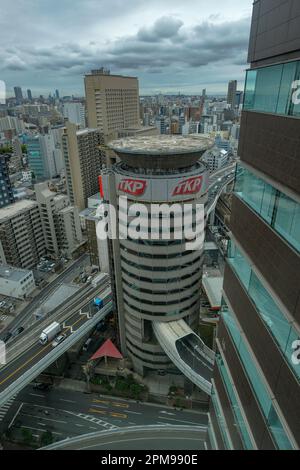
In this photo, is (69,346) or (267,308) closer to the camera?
(267,308)

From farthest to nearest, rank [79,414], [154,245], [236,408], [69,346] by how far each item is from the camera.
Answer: [69,346] < [79,414] < [154,245] < [236,408]

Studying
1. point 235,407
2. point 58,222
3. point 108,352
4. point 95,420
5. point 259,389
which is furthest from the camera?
point 58,222

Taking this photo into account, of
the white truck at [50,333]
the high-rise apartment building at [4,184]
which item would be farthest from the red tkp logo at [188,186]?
the high-rise apartment building at [4,184]

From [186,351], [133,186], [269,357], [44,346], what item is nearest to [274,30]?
[269,357]

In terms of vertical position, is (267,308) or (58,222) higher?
(267,308)

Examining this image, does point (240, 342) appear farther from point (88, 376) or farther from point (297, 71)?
point (88, 376)

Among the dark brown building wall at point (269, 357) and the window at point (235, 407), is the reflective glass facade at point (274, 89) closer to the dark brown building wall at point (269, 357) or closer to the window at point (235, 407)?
the dark brown building wall at point (269, 357)

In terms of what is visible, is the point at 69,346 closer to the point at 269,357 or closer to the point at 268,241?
the point at 269,357

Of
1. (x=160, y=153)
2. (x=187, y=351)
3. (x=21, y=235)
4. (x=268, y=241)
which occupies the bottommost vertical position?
(x=187, y=351)
